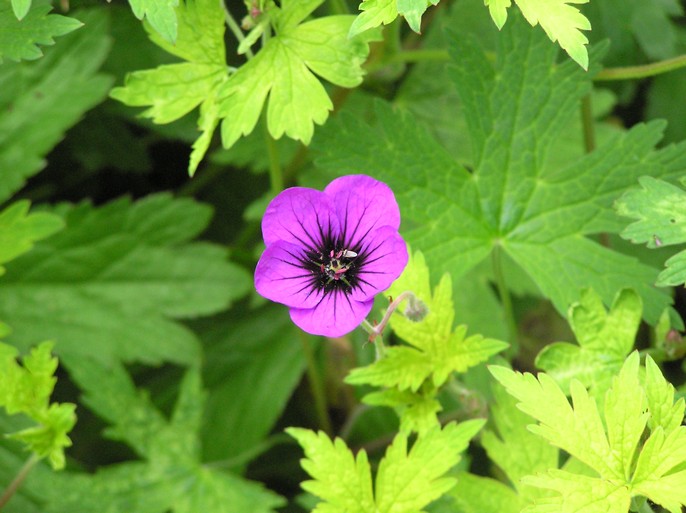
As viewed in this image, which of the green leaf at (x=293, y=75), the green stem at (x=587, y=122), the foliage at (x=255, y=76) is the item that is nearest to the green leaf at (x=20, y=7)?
the foliage at (x=255, y=76)

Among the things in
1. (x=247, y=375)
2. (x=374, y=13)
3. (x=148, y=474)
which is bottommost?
(x=247, y=375)

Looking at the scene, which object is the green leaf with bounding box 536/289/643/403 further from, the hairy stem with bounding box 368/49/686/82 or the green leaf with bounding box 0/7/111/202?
the green leaf with bounding box 0/7/111/202

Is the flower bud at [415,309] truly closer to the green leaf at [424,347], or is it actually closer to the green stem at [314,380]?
the green leaf at [424,347]

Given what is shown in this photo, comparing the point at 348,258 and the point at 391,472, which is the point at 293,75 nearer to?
the point at 348,258

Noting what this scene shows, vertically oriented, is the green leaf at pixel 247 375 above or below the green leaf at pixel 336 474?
below

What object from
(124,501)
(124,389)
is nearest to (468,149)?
(124,389)

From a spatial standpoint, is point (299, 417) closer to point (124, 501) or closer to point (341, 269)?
point (124, 501)

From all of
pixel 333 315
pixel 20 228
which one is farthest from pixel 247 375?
pixel 333 315
